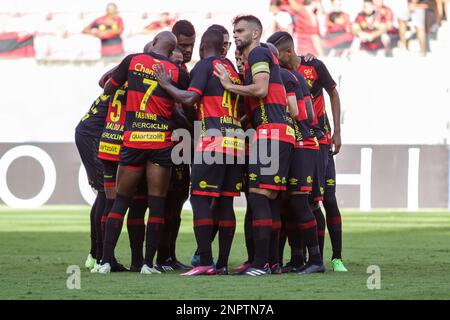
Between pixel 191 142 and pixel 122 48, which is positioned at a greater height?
pixel 122 48

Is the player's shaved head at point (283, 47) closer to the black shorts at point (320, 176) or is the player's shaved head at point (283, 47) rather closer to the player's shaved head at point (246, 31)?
the player's shaved head at point (246, 31)

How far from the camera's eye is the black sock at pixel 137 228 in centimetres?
875

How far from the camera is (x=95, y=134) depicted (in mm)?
9383

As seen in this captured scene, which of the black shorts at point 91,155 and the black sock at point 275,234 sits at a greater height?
the black shorts at point 91,155

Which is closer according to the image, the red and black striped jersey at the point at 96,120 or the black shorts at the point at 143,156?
the black shorts at the point at 143,156

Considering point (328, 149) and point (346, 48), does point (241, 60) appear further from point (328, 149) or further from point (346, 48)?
point (346, 48)

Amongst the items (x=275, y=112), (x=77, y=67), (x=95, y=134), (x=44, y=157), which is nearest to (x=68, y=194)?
(x=44, y=157)

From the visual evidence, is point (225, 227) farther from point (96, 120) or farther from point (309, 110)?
point (96, 120)

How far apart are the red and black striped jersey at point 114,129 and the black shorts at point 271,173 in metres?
1.27

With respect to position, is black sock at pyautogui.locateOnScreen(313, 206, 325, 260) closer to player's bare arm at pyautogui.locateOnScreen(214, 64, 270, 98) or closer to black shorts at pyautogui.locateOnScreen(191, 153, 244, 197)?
black shorts at pyautogui.locateOnScreen(191, 153, 244, 197)

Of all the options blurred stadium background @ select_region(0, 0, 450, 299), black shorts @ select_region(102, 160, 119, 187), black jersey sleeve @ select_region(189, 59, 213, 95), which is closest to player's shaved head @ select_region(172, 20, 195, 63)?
black jersey sleeve @ select_region(189, 59, 213, 95)

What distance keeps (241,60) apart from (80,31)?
14.5 metres

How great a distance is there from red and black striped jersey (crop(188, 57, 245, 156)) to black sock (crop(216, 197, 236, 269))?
1.46ft

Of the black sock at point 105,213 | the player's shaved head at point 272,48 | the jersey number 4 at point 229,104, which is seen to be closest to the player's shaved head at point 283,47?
the player's shaved head at point 272,48
